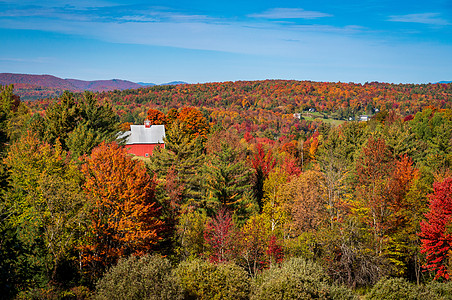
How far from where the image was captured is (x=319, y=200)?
31391 mm

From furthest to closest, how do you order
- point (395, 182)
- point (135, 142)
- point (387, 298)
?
point (135, 142)
point (395, 182)
point (387, 298)

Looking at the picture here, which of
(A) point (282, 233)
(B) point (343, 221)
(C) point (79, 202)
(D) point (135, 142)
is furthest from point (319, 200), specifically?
(D) point (135, 142)

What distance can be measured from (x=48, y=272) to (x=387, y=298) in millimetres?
20586

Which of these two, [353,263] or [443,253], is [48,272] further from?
[443,253]

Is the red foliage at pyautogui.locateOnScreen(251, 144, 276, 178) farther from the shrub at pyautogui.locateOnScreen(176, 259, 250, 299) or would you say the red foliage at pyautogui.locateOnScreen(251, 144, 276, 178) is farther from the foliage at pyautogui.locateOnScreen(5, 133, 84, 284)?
the foliage at pyautogui.locateOnScreen(5, 133, 84, 284)

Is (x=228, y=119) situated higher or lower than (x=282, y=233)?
higher

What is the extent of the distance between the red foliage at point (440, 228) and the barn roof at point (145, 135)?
172 ft

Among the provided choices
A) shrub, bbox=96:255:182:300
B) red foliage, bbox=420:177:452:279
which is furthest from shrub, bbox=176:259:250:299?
red foliage, bbox=420:177:452:279

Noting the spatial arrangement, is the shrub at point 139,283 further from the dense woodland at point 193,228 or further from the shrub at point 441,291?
the shrub at point 441,291

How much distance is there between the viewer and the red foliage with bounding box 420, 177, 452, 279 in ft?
90.4

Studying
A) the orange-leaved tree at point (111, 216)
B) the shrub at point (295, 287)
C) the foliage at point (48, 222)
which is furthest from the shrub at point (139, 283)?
the orange-leaved tree at point (111, 216)

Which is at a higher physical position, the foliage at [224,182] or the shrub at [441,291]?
the foliage at [224,182]

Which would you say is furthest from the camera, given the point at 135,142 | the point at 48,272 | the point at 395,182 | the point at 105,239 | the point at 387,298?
the point at 135,142

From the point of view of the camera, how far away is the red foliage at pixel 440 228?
90.4 ft
